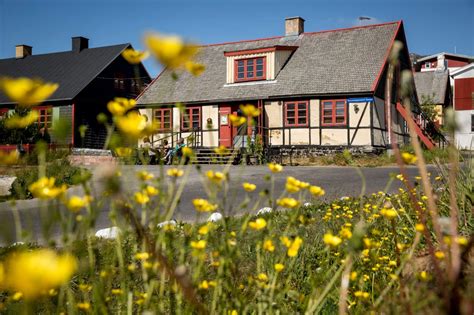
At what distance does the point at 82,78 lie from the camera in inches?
1003

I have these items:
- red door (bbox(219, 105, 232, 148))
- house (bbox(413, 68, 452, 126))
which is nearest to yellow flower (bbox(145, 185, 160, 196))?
red door (bbox(219, 105, 232, 148))

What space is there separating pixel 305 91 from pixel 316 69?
62.8 inches

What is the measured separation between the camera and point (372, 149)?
715 inches

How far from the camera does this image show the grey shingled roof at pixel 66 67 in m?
25.1

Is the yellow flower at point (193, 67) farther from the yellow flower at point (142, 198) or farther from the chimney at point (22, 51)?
the chimney at point (22, 51)

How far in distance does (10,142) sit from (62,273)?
73.6 ft

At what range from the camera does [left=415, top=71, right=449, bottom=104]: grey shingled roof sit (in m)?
35.4

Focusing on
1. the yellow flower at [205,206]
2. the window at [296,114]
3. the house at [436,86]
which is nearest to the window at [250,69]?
the window at [296,114]

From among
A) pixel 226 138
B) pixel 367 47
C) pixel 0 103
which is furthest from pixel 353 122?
pixel 0 103

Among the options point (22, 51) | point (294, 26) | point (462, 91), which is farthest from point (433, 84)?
point (22, 51)

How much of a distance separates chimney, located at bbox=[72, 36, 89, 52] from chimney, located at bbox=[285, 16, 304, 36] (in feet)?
44.9

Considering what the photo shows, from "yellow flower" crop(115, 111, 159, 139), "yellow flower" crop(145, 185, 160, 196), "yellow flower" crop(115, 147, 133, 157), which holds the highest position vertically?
"yellow flower" crop(115, 111, 159, 139)

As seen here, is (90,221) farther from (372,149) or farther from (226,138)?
(226,138)

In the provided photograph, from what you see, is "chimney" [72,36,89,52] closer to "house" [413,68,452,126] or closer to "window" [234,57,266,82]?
"window" [234,57,266,82]
